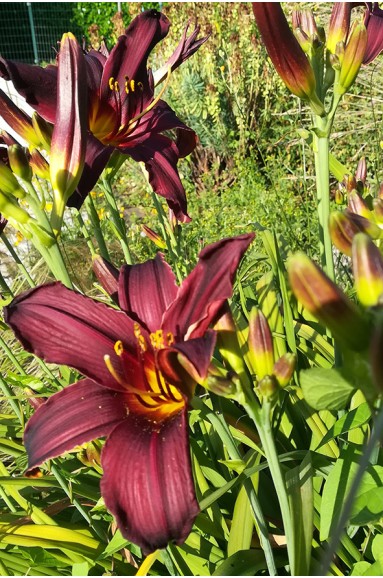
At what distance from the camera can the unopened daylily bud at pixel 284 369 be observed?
2.28 feet

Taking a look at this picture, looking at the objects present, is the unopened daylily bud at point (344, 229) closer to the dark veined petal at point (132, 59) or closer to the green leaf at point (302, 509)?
the green leaf at point (302, 509)

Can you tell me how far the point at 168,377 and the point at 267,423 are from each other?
4.7 inches

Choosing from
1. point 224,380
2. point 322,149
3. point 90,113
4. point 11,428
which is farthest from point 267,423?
point 11,428

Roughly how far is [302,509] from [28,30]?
12451mm

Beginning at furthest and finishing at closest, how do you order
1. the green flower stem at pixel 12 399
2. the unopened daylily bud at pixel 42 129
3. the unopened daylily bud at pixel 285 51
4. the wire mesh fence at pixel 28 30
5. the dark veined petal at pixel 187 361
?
the wire mesh fence at pixel 28 30 → the green flower stem at pixel 12 399 → the unopened daylily bud at pixel 42 129 → the unopened daylily bud at pixel 285 51 → the dark veined petal at pixel 187 361

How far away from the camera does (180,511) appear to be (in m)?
0.66

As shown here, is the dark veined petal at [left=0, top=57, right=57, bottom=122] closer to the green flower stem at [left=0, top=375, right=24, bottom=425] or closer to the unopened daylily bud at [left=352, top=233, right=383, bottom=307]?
the green flower stem at [left=0, top=375, right=24, bottom=425]

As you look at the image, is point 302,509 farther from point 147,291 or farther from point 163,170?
point 163,170

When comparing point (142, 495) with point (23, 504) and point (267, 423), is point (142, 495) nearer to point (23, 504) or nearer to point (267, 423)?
point (267, 423)

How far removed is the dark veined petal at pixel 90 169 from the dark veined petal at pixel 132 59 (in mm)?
141

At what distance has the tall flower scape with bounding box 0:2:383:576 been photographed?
2.19 feet

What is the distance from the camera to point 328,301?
0.52 m

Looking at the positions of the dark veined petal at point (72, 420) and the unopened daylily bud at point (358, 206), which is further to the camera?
the unopened daylily bud at point (358, 206)

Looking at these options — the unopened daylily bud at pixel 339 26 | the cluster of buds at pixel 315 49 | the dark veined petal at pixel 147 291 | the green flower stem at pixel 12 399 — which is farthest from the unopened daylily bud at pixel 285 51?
the green flower stem at pixel 12 399
